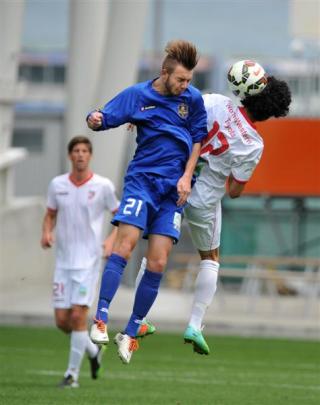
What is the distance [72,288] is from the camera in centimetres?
1672

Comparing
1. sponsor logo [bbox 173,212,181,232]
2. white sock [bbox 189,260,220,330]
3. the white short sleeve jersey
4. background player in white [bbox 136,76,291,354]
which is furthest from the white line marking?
sponsor logo [bbox 173,212,181,232]

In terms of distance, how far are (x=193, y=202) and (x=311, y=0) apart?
2473 centimetres

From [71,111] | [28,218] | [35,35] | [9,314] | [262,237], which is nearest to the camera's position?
[9,314]

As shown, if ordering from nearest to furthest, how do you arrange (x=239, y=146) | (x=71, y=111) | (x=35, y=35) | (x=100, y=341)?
1. (x=100, y=341)
2. (x=239, y=146)
3. (x=71, y=111)
4. (x=35, y=35)

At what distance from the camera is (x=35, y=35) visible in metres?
62.5

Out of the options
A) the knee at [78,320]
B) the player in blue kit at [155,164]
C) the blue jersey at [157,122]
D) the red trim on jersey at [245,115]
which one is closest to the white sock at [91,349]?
the knee at [78,320]

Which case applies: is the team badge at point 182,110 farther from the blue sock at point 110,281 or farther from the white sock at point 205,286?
the white sock at point 205,286

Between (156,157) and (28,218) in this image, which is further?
(28,218)

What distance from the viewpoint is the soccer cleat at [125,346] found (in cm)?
1203

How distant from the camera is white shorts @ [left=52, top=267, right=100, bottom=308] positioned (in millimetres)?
16625

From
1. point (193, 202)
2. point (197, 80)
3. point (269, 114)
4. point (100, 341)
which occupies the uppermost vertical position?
point (269, 114)

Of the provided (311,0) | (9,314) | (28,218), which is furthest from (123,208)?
(311,0)

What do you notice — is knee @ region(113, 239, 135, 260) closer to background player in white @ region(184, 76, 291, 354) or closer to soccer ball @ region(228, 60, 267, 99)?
background player in white @ region(184, 76, 291, 354)

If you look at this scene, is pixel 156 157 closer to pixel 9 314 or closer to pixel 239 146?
pixel 239 146
